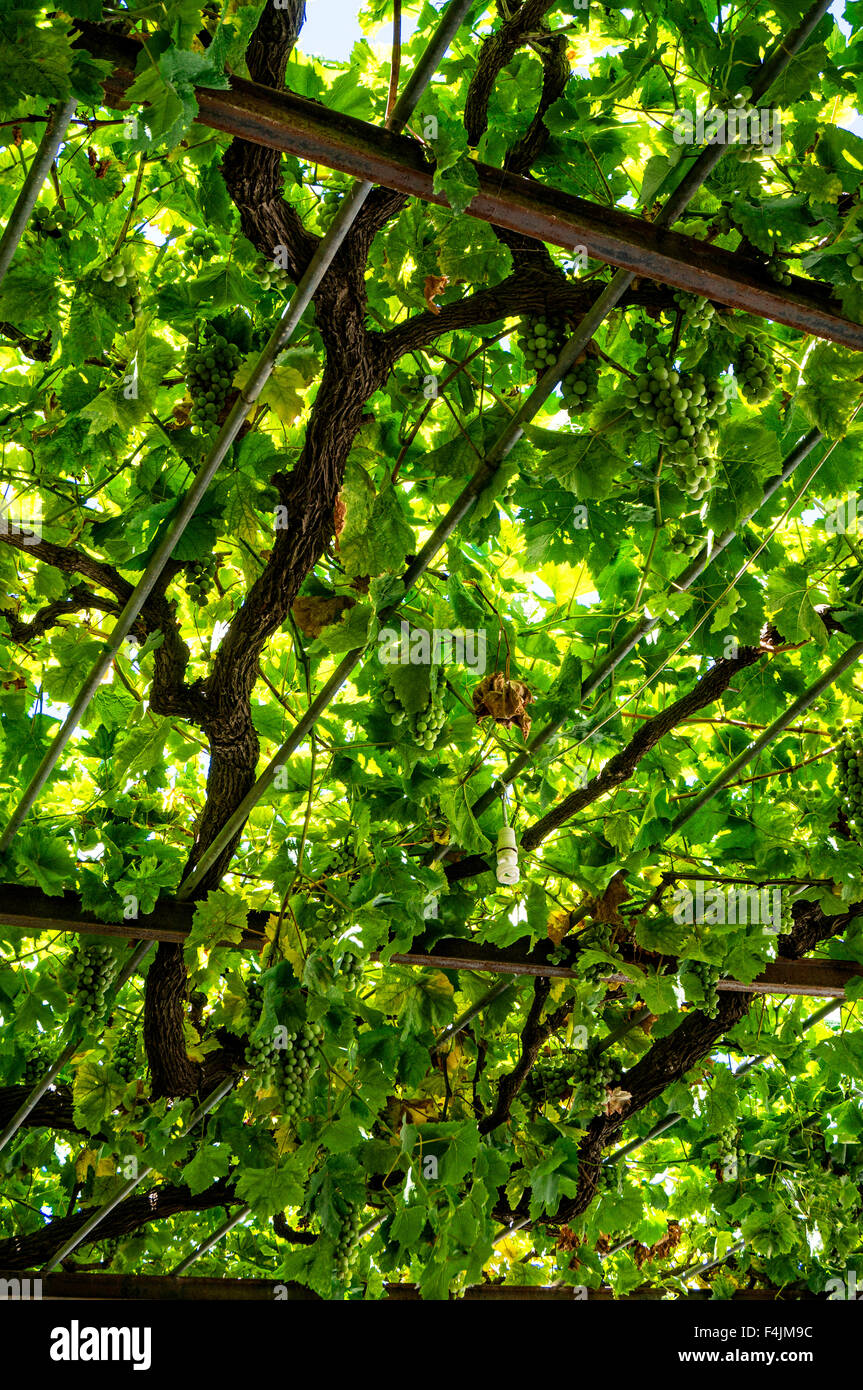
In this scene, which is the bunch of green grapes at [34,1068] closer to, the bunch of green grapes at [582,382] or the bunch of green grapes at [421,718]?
the bunch of green grapes at [421,718]

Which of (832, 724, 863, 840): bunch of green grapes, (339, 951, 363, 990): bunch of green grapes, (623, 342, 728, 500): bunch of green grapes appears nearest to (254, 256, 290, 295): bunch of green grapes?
(623, 342, 728, 500): bunch of green grapes

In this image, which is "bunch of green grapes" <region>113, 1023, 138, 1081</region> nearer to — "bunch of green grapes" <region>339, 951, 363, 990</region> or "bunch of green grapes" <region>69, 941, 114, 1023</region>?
"bunch of green grapes" <region>69, 941, 114, 1023</region>

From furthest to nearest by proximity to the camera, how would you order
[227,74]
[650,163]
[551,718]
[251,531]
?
[551,718]
[251,531]
[650,163]
[227,74]

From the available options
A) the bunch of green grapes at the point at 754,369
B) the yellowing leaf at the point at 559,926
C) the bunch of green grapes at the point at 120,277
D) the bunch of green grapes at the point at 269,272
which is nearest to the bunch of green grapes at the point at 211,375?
the bunch of green grapes at the point at 120,277

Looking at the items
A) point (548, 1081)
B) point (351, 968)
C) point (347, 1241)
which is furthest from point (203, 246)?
point (548, 1081)

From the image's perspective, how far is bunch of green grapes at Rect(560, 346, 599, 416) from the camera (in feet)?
6.01

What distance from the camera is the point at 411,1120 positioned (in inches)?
126

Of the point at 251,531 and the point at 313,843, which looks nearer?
the point at 251,531

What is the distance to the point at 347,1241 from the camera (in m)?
2.91

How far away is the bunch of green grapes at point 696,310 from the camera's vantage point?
168cm
